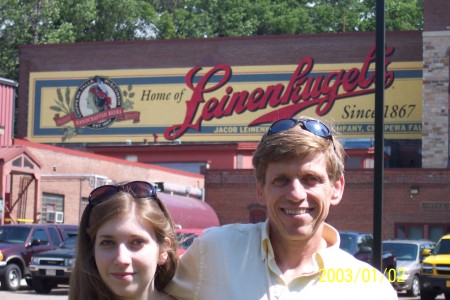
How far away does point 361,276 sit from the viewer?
3691mm

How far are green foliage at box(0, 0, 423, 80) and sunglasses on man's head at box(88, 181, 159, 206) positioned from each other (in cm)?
5427

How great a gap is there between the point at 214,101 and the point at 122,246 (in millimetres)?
43960

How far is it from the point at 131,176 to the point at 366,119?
42.9ft

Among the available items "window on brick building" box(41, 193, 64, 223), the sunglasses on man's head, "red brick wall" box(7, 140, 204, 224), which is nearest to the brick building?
"red brick wall" box(7, 140, 204, 224)

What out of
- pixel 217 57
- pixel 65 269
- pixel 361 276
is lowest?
pixel 65 269

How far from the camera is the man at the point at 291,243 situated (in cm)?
358

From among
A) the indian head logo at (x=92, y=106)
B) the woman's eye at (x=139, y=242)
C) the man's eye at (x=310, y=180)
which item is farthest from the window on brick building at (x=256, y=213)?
the man's eye at (x=310, y=180)

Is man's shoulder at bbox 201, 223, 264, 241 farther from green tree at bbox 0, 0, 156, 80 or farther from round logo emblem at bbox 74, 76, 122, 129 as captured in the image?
green tree at bbox 0, 0, 156, 80

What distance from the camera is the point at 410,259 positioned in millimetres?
26156

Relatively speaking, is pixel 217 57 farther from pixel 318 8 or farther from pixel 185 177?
pixel 318 8

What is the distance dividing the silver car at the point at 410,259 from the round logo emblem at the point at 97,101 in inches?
978

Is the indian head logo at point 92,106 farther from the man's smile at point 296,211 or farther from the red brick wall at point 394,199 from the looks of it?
the man's smile at point 296,211

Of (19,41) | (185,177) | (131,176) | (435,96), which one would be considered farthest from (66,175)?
(19,41)

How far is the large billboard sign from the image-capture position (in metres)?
45.8
